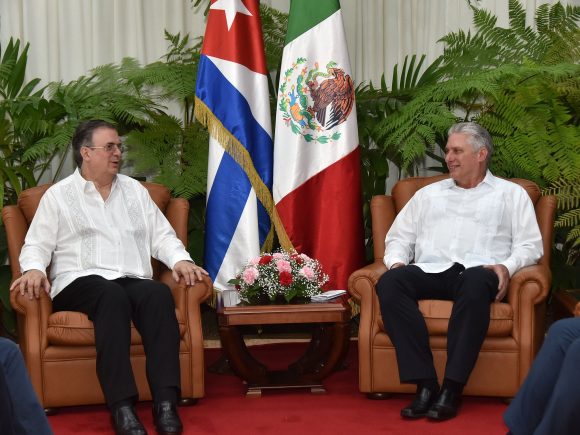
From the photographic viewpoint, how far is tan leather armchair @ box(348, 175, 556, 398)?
3461mm

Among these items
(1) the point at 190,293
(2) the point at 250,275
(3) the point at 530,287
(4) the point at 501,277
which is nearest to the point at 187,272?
(1) the point at 190,293

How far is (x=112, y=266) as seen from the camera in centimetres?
363

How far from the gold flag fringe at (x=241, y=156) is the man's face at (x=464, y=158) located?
927mm

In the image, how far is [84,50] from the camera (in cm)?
525

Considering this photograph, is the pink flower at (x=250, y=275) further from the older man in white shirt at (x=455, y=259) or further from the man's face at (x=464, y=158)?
the man's face at (x=464, y=158)

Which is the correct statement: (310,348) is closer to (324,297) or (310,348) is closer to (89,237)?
(324,297)

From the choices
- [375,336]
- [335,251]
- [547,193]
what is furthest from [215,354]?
[547,193]

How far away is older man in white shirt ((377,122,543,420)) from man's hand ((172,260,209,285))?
0.72 meters

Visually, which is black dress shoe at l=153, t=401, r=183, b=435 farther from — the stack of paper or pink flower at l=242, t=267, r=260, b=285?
the stack of paper

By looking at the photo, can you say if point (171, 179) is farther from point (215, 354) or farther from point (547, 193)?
point (547, 193)

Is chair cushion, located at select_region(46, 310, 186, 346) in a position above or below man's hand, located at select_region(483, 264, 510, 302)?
below

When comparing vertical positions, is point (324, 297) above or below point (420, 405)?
above

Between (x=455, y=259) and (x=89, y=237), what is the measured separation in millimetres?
1527

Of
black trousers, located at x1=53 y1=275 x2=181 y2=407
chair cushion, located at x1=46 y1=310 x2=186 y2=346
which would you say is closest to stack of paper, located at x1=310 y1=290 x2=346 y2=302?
black trousers, located at x1=53 y1=275 x2=181 y2=407
